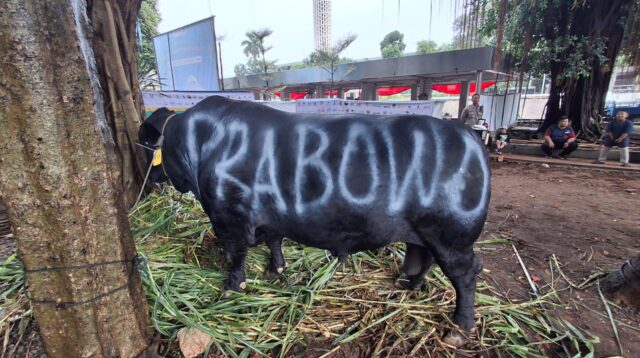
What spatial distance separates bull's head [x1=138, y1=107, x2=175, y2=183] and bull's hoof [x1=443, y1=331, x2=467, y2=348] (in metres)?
2.35

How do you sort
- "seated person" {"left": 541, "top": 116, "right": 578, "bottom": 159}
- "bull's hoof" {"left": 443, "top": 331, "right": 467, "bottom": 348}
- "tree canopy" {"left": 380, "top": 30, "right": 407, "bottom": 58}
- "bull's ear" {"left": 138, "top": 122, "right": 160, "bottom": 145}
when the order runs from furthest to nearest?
"tree canopy" {"left": 380, "top": 30, "right": 407, "bottom": 58}
"seated person" {"left": 541, "top": 116, "right": 578, "bottom": 159}
"bull's ear" {"left": 138, "top": 122, "right": 160, "bottom": 145}
"bull's hoof" {"left": 443, "top": 331, "right": 467, "bottom": 348}

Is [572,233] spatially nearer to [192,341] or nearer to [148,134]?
[192,341]

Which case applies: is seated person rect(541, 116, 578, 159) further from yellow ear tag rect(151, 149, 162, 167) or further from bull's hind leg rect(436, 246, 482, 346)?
yellow ear tag rect(151, 149, 162, 167)

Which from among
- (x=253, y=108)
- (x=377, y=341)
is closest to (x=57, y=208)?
A: (x=253, y=108)

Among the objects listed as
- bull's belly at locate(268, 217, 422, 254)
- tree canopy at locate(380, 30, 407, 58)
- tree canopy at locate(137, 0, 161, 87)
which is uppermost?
tree canopy at locate(380, 30, 407, 58)

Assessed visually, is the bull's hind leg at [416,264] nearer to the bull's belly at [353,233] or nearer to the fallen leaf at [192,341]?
the bull's belly at [353,233]

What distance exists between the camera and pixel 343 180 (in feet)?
6.05

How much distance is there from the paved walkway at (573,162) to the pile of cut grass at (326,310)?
612cm

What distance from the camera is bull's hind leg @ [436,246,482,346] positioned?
1939mm

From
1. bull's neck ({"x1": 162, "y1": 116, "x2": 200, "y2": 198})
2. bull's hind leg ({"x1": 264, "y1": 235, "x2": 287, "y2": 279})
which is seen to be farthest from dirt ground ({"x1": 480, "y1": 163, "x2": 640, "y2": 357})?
bull's neck ({"x1": 162, "y1": 116, "x2": 200, "y2": 198})

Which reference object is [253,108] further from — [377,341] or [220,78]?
[220,78]

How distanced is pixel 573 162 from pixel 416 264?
23.5 ft

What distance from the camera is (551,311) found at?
238 cm

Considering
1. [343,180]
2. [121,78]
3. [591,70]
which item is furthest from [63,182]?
[591,70]
